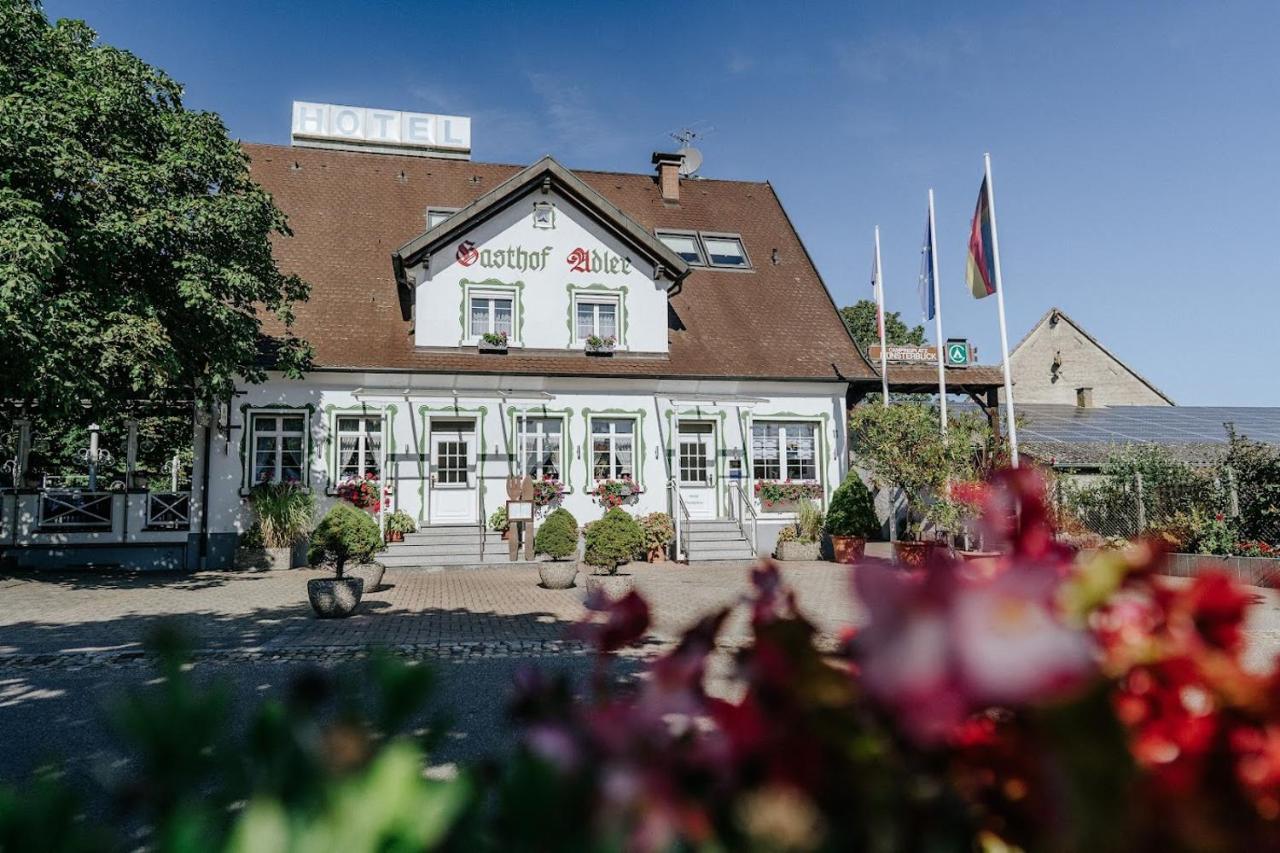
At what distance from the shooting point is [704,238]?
74.9 ft

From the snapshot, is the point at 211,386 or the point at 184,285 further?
the point at 211,386

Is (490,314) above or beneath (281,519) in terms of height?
above

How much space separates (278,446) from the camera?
55.7 ft

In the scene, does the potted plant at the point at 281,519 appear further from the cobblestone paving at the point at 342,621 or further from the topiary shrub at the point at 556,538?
the topiary shrub at the point at 556,538

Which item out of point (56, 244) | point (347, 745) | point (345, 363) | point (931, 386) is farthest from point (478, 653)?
point (931, 386)

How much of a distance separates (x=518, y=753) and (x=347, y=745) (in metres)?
0.17

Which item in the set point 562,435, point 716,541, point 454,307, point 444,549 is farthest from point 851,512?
point 454,307

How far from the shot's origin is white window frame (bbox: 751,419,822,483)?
63.9 ft

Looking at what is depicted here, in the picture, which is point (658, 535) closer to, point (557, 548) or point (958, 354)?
point (557, 548)

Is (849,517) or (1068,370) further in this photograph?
(1068,370)

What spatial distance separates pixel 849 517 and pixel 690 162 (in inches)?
519

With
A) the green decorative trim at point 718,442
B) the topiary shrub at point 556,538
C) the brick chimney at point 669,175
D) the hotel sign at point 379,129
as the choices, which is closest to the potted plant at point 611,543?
the topiary shrub at point 556,538

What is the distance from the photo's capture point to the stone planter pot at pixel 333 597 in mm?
10117

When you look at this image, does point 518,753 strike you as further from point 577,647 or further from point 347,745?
point 577,647
